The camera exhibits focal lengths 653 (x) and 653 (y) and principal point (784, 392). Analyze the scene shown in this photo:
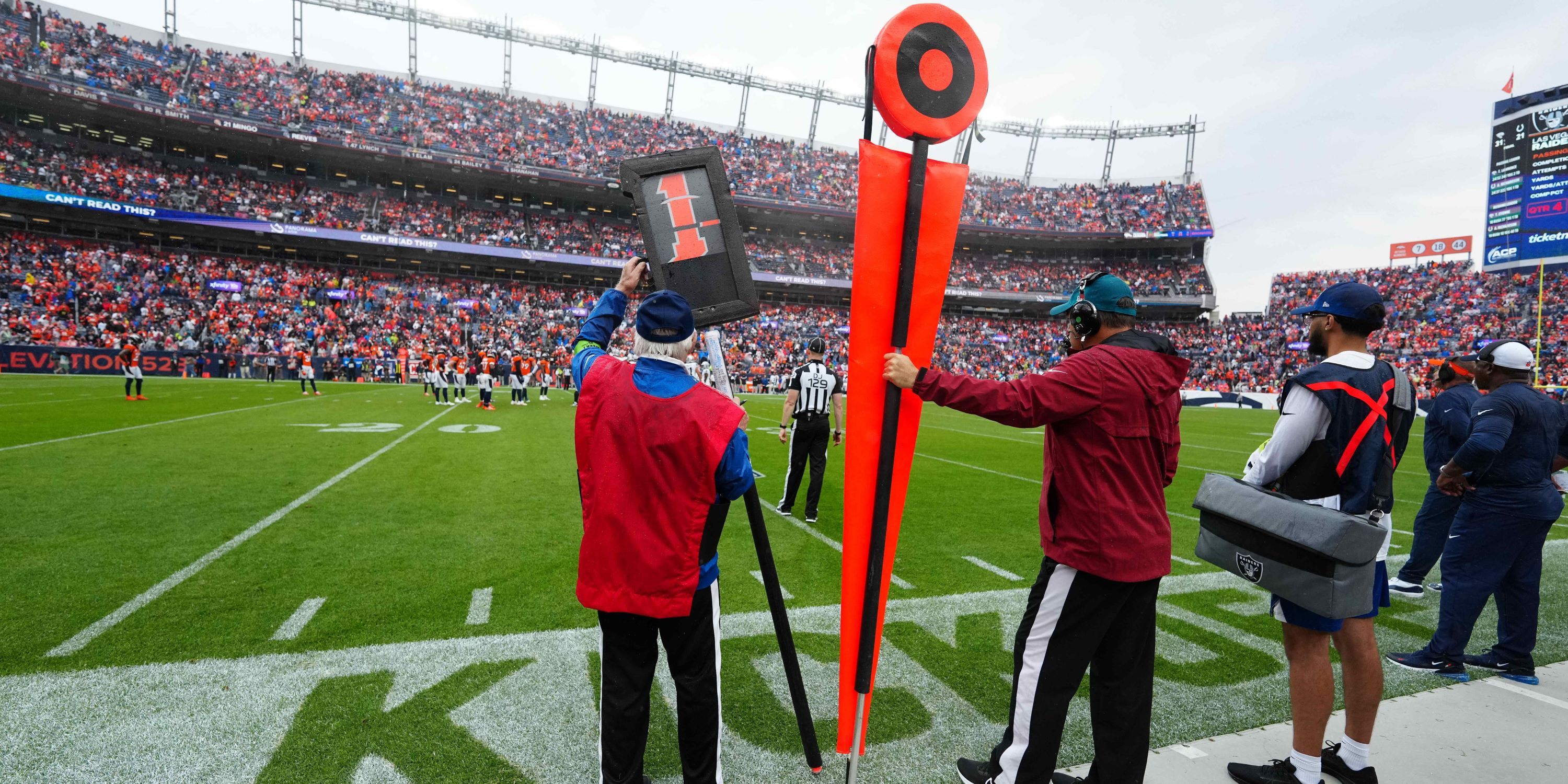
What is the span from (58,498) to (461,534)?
4.31 metres

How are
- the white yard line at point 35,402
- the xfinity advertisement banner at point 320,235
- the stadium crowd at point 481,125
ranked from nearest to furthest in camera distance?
the white yard line at point 35,402 < the xfinity advertisement banner at point 320,235 < the stadium crowd at point 481,125

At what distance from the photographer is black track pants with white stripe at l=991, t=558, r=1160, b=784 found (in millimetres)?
2287

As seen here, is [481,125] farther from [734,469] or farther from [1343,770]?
[1343,770]

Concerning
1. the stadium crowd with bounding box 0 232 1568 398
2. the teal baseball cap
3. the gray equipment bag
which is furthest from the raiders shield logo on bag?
the stadium crowd with bounding box 0 232 1568 398

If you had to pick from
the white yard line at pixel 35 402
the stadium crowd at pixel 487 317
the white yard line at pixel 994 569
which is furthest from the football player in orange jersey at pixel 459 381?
the white yard line at pixel 994 569

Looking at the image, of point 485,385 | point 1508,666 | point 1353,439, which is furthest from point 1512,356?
point 485,385

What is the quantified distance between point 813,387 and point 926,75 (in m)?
5.29

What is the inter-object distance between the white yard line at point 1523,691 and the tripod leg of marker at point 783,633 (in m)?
3.94

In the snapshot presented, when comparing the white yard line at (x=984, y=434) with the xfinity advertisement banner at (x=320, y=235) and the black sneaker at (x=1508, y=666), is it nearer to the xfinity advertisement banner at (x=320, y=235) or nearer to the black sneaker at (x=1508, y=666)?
the xfinity advertisement banner at (x=320, y=235)

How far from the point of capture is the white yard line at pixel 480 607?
404cm

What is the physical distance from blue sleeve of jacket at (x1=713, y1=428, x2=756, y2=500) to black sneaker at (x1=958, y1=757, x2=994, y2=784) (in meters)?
1.47

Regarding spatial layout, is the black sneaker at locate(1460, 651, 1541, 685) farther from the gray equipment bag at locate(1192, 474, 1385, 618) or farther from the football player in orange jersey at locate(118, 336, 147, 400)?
the football player in orange jersey at locate(118, 336, 147, 400)

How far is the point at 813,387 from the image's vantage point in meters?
7.26

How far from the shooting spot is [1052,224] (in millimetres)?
49281
